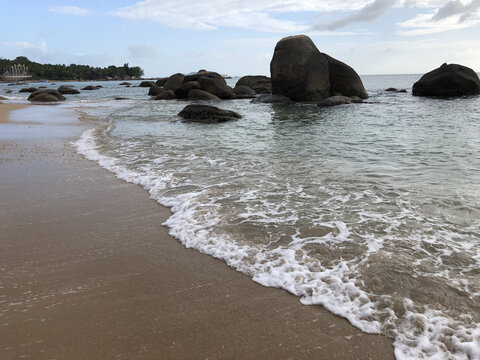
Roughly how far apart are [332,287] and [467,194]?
3116 mm

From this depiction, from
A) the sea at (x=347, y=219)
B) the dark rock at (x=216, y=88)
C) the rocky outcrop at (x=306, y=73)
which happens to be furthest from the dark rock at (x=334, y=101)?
the sea at (x=347, y=219)

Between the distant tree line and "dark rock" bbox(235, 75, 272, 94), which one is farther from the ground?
the distant tree line

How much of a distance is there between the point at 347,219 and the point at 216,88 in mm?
25458

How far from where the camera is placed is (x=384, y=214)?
4.02 metres

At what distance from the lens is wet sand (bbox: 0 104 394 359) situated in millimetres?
2070

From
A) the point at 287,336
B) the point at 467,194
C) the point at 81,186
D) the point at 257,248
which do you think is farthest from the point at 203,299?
the point at 467,194

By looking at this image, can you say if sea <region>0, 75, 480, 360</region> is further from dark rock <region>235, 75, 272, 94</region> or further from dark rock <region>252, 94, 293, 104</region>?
dark rock <region>235, 75, 272, 94</region>

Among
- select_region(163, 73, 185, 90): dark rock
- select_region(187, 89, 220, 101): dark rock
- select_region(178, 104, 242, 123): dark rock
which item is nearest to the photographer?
select_region(178, 104, 242, 123): dark rock

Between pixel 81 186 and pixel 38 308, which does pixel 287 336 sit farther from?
pixel 81 186

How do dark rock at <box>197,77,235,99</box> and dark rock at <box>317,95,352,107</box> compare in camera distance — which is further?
dark rock at <box>197,77,235,99</box>

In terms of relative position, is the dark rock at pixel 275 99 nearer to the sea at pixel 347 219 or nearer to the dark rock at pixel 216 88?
the dark rock at pixel 216 88

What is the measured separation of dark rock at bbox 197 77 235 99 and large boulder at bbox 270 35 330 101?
5827mm

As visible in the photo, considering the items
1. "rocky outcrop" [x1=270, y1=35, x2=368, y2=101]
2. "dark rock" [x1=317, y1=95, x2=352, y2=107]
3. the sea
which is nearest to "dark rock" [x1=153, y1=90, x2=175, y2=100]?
"rocky outcrop" [x1=270, y1=35, x2=368, y2=101]

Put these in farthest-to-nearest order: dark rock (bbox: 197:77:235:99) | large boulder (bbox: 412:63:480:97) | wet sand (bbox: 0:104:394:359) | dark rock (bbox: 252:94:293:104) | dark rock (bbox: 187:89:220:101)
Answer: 1. dark rock (bbox: 197:77:235:99)
2. dark rock (bbox: 187:89:220:101)
3. large boulder (bbox: 412:63:480:97)
4. dark rock (bbox: 252:94:293:104)
5. wet sand (bbox: 0:104:394:359)
